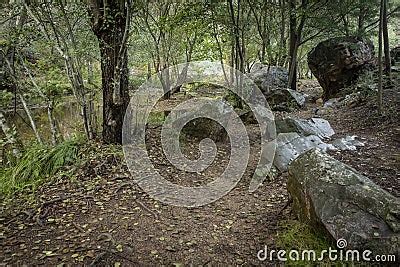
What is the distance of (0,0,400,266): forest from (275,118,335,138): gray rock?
1.5 inches

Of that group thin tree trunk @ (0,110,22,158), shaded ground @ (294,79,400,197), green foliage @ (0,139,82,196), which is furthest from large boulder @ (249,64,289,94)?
thin tree trunk @ (0,110,22,158)

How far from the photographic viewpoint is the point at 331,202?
Result: 108 inches

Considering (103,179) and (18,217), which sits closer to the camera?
(18,217)

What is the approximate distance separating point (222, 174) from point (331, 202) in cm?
224

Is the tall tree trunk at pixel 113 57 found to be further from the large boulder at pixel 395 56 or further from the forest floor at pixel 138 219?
the large boulder at pixel 395 56

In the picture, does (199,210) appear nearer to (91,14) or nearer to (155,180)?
(155,180)

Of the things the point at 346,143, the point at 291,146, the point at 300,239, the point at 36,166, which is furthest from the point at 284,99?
the point at 300,239

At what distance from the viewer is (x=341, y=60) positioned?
10.3m

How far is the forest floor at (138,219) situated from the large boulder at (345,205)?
470mm

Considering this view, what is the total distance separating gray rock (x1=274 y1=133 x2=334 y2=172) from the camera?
4812 millimetres

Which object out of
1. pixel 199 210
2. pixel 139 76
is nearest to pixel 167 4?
pixel 139 76

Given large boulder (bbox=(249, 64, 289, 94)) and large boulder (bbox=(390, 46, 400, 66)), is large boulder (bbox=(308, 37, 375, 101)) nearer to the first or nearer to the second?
large boulder (bbox=(390, 46, 400, 66))

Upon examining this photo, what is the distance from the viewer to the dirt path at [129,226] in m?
2.93

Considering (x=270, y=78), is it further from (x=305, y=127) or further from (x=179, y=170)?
(x=179, y=170)
